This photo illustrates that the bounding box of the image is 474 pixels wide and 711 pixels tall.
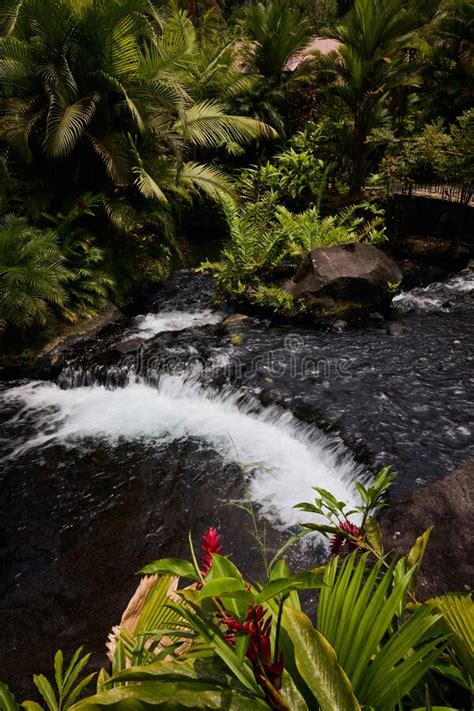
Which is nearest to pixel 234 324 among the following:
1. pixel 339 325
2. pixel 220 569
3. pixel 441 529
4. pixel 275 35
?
pixel 339 325

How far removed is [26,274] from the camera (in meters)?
5.63

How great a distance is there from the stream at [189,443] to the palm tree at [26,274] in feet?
2.95

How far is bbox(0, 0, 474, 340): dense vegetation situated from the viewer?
6320 millimetres

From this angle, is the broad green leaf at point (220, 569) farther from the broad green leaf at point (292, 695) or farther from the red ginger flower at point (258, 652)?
the broad green leaf at point (292, 695)

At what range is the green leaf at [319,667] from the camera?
30.3 inches

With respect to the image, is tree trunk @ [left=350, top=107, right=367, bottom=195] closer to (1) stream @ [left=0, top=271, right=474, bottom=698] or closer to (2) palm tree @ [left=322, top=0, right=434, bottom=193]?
(2) palm tree @ [left=322, top=0, right=434, bottom=193]

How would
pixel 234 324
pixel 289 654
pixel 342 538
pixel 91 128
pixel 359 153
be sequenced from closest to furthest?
pixel 289 654, pixel 342 538, pixel 234 324, pixel 91 128, pixel 359 153

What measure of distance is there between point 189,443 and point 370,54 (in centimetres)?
896

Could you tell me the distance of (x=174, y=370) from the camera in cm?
576

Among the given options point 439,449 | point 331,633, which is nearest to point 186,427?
point 439,449

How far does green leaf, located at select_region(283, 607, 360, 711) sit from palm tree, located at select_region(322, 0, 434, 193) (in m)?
10.2

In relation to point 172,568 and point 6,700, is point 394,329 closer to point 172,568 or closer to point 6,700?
point 172,568

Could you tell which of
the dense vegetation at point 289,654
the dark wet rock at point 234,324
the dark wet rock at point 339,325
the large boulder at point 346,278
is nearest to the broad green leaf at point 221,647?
the dense vegetation at point 289,654

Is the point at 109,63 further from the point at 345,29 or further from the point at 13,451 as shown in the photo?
the point at 13,451
